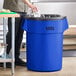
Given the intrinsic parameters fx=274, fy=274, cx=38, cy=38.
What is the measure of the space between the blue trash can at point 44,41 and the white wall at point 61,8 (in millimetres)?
1512

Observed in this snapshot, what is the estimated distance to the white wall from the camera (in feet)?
16.1

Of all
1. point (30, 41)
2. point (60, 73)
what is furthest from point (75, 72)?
point (30, 41)

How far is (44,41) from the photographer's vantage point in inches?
132

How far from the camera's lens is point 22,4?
3637 millimetres

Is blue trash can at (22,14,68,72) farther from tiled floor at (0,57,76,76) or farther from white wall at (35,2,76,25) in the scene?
white wall at (35,2,76,25)

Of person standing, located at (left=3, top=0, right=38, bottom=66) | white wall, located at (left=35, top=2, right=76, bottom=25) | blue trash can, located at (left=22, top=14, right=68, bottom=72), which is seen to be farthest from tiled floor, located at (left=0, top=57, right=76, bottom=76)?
white wall, located at (left=35, top=2, right=76, bottom=25)

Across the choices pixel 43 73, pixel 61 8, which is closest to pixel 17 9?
pixel 43 73

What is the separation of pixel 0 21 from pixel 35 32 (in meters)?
1.63

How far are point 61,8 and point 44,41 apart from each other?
1.72 meters

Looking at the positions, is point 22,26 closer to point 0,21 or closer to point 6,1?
point 6,1

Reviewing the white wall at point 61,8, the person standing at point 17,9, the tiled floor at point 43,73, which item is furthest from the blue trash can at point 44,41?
the white wall at point 61,8

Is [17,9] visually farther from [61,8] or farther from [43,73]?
[61,8]

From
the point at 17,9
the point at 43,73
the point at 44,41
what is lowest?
the point at 43,73

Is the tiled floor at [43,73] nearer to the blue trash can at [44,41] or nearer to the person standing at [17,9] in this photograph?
the blue trash can at [44,41]
